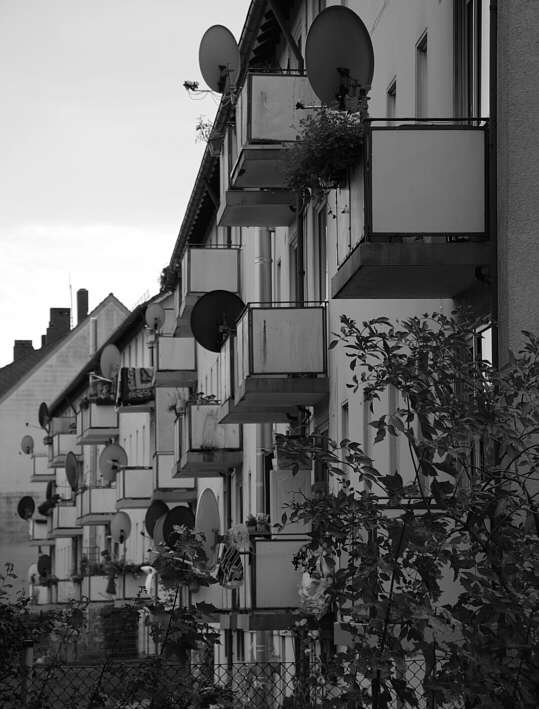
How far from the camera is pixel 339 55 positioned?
16.1 metres

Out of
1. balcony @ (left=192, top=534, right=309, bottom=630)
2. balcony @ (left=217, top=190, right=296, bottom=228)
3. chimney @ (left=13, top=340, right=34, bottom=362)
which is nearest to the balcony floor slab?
balcony @ (left=192, top=534, right=309, bottom=630)

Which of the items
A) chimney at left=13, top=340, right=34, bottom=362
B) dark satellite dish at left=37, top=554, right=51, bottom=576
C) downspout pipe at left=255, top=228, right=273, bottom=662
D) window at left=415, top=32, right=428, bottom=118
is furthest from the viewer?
chimney at left=13, top=340, right=34, bottom=362

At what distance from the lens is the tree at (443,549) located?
847 centimetres

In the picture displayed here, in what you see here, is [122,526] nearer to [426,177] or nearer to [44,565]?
[44,565]

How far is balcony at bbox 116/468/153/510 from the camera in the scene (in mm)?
47406

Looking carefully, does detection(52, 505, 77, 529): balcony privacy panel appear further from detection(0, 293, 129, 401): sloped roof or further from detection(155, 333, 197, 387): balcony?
detection(0, 293, 129, 401): sloped roof

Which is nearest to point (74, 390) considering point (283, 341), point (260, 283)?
point (260, 283)

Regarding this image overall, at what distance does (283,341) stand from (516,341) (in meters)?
8.54

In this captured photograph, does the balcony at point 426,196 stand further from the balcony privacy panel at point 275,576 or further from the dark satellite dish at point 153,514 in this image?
the dark satellite dish at point 153,514

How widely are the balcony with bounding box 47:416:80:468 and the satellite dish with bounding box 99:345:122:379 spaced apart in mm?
13304

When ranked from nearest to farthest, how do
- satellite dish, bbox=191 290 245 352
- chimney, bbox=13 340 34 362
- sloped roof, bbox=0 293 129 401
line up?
satellite dish, bbox=191 290 245 352
sloped roof, bbox=0 293 129 401
chimney, bbox=13 340 34 362

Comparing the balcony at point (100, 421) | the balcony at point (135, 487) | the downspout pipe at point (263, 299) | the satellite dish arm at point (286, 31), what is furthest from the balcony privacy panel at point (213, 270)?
the balcony at point (100, 421)

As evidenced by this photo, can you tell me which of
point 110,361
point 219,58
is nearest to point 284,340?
point 219,58

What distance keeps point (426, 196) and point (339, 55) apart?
361 cm
